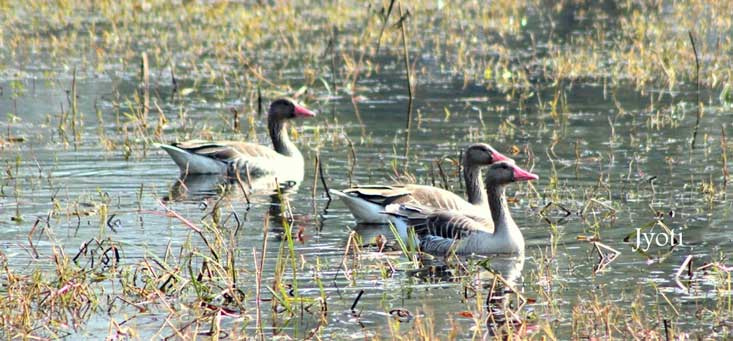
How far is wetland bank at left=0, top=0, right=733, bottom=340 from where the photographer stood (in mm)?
9273

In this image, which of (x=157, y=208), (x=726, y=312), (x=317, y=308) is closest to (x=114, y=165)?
(x=157, y=208)

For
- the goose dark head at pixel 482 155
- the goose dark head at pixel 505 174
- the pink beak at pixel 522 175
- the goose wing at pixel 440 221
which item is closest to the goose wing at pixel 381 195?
the goose wing at pixel 440 221

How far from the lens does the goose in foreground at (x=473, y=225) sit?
11.5 metres

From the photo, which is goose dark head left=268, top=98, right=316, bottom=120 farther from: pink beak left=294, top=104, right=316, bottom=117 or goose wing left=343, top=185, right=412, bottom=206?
goose wing left=343, top=185, right=412, bottom=206

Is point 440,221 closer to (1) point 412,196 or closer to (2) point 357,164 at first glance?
(1) point 412,196

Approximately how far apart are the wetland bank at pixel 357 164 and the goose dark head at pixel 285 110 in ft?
1.84

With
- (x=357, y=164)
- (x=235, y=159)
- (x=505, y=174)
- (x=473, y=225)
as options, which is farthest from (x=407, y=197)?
(x=235, y=159)

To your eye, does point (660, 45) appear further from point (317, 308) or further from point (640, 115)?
point (317, 308)

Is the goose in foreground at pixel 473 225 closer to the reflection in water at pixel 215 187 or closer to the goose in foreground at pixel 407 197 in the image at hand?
the goose in foreground at pixel 407 197

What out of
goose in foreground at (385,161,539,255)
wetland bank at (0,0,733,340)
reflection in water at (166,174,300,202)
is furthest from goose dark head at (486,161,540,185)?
reflection in water at (166,174,300,202)

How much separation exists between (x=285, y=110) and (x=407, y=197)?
168 inches

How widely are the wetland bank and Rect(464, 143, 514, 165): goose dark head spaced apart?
2.12 feet

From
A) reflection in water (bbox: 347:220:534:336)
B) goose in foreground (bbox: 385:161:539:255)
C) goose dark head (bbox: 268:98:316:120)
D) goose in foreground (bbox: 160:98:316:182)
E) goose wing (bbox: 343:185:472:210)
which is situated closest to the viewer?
reflection in water (bbox: 347:220:534:336)

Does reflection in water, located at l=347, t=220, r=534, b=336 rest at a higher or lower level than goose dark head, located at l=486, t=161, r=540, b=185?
lower
